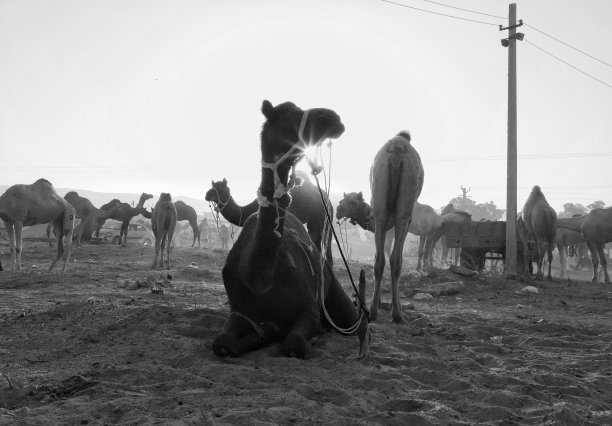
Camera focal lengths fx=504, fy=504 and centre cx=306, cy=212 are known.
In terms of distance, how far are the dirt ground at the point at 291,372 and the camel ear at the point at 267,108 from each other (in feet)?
6.21

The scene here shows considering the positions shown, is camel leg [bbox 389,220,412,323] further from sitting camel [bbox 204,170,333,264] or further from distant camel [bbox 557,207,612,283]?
distant camel [bbox 557,207,612,283]

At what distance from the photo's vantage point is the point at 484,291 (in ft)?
38.2

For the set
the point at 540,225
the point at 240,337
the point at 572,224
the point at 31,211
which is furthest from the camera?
the point at 572,224

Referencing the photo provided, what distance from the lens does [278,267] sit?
4.39 meters

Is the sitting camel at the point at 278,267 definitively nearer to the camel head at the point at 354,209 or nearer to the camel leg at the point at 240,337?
the camel leg at the point at 240,337

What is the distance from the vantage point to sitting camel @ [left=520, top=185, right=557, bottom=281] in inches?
615

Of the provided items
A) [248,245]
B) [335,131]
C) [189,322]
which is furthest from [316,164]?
[189,322]

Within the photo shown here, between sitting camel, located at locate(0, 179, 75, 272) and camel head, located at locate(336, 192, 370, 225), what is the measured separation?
22.6 feet

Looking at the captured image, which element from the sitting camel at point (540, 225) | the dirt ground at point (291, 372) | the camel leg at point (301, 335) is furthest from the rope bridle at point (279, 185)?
the sitting camel at point (540, 225)

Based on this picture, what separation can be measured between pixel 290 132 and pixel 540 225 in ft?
46.7

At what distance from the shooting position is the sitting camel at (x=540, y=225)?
15625 mm

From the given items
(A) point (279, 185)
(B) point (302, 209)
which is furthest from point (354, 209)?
(A) point (279, 185)

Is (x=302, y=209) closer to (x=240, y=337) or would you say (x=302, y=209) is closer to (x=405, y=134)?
(x=405, y=134)

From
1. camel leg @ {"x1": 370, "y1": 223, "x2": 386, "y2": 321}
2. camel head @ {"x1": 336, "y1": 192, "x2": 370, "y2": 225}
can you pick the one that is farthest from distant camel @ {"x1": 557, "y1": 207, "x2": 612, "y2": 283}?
camel leg @ {"x1": 370, "y1": 223, "x2": 386, "y2": 321}
